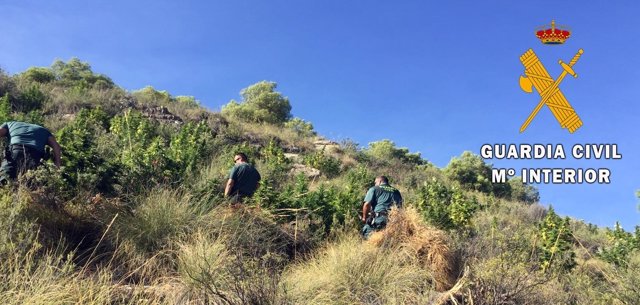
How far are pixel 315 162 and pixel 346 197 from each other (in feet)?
24.8

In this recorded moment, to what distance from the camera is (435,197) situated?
11.6m

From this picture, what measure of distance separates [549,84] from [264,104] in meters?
22.0

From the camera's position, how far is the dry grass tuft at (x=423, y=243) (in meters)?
6.33

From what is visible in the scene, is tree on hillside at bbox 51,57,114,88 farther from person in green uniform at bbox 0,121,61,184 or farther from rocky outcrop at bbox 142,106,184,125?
person in green uniform at bbox 0,121,61,184

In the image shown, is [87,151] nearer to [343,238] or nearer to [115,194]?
[115,194]

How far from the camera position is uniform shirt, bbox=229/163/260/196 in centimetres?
824

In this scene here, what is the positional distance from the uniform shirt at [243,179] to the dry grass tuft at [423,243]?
248 centimetres

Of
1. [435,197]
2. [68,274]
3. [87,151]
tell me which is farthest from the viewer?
[435,197]

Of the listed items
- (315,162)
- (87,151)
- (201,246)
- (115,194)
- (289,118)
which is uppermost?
(289,118)

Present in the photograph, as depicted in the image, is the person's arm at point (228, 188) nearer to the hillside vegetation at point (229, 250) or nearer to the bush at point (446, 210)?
the hillside vegetation at point (229, 250)

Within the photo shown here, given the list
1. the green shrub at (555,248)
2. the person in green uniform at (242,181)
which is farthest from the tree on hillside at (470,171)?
the person in green uniform at (242,181)

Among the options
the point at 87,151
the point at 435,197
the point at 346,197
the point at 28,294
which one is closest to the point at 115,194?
the point at 87,151

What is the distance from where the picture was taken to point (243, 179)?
8.34 metres

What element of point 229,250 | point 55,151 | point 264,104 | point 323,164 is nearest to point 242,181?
point 55,151
